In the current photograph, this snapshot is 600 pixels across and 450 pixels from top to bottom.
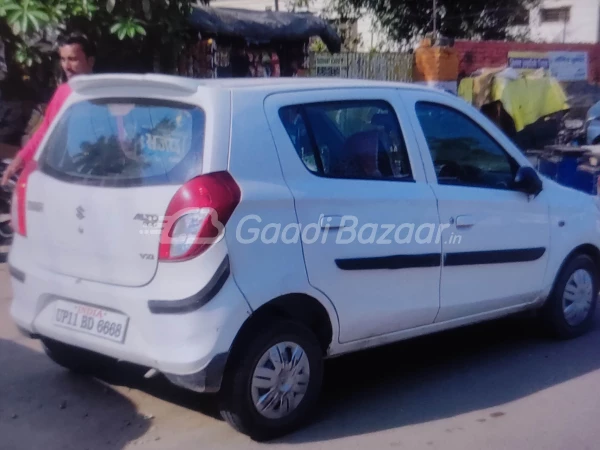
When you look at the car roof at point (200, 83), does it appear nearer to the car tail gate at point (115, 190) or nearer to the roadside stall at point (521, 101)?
the car tail gate at point (115, 190)

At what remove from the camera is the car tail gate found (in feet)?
12.8

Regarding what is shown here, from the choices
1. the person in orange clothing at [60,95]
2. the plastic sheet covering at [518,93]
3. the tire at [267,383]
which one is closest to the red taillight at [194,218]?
the tire at [267,383]

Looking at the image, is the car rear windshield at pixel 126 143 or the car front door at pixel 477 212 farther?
the car front door at pixel 477 212

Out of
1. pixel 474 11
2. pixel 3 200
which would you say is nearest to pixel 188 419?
pixel 3 200

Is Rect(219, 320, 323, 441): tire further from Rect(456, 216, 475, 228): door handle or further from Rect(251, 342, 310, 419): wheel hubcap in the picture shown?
Rect(456, 216, 475, 228): door handle

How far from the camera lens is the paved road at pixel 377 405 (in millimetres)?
4352

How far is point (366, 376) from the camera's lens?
211 inches

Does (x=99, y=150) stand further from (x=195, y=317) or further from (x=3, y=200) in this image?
(x=3, y=200)

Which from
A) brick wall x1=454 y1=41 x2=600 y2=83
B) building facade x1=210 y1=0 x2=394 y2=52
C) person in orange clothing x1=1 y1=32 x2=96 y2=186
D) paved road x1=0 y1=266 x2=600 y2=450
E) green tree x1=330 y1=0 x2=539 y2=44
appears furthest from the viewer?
green tree x1=330 y1=0 x2=539 y2=44

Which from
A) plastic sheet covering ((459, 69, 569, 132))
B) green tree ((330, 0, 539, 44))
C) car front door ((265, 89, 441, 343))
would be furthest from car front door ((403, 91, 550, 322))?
green tree ((330, 0, 539, 44))

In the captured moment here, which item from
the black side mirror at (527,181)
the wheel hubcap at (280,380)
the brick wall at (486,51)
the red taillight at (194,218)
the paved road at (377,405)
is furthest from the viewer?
the brick wall at (486,51)

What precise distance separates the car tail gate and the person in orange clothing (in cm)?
33

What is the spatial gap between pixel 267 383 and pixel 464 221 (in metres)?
1.57

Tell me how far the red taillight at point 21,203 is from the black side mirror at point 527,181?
2.88 metres
